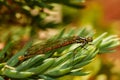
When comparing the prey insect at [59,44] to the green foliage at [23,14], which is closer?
the prey insect at [59,44]

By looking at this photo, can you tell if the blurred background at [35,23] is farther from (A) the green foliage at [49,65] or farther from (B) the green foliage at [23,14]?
(A) the green foliage at [49,65]

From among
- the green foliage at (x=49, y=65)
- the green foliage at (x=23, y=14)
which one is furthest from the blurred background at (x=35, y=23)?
the green foliage at (x=49, y=65)

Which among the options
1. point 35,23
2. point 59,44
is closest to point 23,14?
point 35,23

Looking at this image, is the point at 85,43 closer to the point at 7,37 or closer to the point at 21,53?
the point at 21,53

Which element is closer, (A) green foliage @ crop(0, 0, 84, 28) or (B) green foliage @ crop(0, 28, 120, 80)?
(B) green foliage @ crop(0, 28, 120, 80)

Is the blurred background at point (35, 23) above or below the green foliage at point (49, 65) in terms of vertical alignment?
above

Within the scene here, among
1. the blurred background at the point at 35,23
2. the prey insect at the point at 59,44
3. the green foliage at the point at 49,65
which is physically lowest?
the green foliage at the point at 49,65

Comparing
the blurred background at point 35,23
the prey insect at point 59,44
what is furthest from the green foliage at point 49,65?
the blurred background at point 35,23

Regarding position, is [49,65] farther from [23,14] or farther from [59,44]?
[23,14]

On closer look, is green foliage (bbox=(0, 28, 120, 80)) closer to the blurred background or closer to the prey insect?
the prey insect

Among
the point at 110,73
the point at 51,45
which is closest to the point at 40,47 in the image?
the point at 51,45

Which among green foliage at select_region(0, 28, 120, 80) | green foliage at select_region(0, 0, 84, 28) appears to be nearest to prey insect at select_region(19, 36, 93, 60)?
green foliage at select_region(0, 28, 120, 80)
